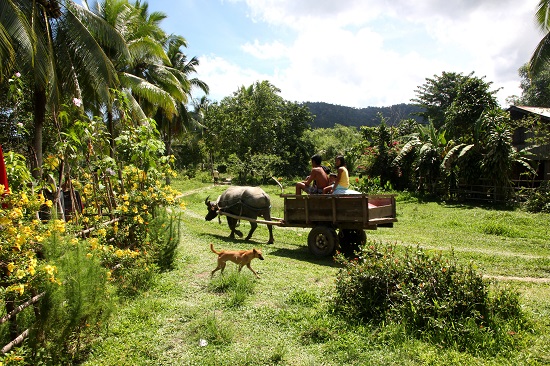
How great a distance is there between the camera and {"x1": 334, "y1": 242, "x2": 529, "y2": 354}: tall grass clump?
4344mm

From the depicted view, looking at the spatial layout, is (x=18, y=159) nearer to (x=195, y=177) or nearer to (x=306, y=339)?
(x=306, y=339)

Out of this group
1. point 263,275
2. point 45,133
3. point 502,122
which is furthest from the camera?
point 502,122

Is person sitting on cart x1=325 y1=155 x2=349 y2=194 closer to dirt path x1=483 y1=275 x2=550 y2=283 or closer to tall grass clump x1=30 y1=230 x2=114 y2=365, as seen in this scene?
dirt path x1=483 y1=275 x2=550 y2=283

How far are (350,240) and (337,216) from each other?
1152 mm

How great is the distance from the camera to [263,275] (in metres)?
6.88

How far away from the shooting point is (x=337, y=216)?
851 cm

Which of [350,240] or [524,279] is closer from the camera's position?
[524,279]

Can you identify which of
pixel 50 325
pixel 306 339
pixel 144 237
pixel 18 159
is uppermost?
pixel 18 159

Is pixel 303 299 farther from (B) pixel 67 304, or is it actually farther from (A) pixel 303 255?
(A) pixel 303 255

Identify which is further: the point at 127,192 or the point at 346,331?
the point at 127,192

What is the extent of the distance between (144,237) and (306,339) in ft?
10.5

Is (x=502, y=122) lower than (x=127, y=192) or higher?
higher

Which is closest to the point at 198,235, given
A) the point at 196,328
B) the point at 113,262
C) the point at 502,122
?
the point at 113,262

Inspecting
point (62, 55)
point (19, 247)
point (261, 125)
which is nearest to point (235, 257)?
point (19, 247)
